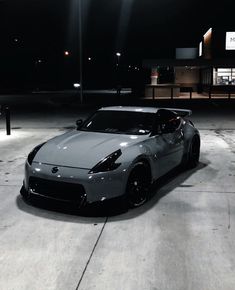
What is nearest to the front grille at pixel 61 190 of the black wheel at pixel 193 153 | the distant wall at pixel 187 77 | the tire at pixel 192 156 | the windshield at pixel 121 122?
the windshield at pixel 121 122

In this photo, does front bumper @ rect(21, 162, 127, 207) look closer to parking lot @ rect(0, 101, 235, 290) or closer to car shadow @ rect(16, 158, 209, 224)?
car shadow @ rect(16, 158, 209, 224)

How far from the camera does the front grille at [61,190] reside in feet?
18.2

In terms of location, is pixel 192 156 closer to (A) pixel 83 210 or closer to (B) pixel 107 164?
(B) pixel 107 164

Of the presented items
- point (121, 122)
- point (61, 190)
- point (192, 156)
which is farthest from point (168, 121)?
point (61, 190)

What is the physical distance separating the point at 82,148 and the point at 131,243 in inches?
71.1

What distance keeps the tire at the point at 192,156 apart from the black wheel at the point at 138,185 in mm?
1844

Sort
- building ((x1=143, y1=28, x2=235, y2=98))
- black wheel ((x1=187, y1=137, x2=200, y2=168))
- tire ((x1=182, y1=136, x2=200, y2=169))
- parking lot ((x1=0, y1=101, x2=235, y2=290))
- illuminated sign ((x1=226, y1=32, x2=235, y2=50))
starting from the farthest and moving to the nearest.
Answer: illuminated sign ((x1=226, y1=32, x2=235, y2=50)), building ((x1=143, y1=28, x2=235, y2=98)), black wheel ((x1=187, y1=137, x2=200, y2=168)), tire ((x1=182, y1=136, x2=200, y2=169)), parking lot ((x1=0, y1=101, x2=235, y2=290))

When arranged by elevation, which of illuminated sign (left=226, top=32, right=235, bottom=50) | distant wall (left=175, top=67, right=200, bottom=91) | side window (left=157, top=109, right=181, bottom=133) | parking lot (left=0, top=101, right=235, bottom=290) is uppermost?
illuminated sign (left=226, top=32, right=235, bottom=50)

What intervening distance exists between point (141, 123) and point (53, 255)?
3.15 metres

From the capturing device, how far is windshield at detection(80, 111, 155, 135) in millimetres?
7035

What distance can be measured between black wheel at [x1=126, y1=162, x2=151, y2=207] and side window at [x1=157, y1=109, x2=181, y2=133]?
41.5 inches

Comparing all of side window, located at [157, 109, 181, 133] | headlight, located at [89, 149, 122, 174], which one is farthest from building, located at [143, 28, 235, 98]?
headlight, located at [89, 149, 122, 174]

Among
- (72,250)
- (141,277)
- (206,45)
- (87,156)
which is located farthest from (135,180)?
(206,45)

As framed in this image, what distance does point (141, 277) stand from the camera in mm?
4074
